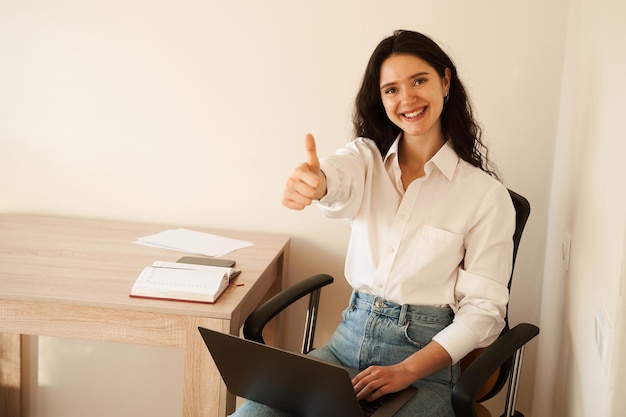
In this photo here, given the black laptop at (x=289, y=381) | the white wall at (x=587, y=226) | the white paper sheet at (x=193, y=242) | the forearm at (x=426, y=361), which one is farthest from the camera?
the white paper sheet at (x=193, y=242)

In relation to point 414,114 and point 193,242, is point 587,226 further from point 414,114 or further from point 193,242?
point 193,242

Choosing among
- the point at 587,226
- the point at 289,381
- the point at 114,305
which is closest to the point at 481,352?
Result: the point at 587,226

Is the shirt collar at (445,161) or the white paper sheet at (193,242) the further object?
the white paper sheet at (193,242)

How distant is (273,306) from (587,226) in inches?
31.3

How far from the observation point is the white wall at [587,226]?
1.23 metres

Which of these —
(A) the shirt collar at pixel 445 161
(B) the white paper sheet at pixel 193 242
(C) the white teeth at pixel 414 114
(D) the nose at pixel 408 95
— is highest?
(D) the nose at pixel 408 95

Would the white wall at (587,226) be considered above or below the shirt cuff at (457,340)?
above

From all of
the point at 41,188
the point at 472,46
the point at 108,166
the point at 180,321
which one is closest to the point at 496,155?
the point at 472,46

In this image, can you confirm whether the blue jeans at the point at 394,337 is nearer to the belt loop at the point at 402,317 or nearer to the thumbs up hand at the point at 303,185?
the belt loop at the point at 402,317

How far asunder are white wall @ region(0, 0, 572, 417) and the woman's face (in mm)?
571

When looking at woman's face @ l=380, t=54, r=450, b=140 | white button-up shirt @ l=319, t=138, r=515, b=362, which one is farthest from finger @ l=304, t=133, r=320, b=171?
woman's face @ l=380, t=54, r=450, b=140

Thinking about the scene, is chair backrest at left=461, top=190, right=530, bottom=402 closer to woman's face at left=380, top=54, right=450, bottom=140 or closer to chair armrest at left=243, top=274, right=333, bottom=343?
woman's face at left=380, top=54, right=450, bottom=140

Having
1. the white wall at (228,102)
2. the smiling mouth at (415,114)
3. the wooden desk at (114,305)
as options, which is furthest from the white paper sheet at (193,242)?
the smiling mouth at (415,114)

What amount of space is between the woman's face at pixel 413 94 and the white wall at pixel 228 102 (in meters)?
0.57
